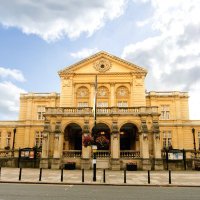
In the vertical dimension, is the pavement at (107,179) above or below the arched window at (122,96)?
below

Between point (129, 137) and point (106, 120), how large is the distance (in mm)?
8185

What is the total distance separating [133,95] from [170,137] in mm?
11869

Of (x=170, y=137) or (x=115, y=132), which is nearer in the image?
(x=115, y=132)

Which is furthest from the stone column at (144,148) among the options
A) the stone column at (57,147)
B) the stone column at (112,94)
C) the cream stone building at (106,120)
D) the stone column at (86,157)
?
the stone column at (112,94)

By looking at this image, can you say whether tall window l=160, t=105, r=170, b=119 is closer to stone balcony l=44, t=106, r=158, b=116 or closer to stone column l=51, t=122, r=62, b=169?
stone balcony l=44, t=106, r=158, b=116

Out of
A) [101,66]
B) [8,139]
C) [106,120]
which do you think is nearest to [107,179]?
[106,120]

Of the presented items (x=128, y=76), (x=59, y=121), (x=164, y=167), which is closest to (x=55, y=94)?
(x=128, y=76)

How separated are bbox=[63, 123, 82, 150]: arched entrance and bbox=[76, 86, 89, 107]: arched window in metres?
6.31

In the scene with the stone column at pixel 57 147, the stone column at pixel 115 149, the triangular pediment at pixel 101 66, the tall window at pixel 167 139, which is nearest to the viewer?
the stone column at pixel 115 149

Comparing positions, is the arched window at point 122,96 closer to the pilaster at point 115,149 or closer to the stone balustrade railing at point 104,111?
the stone balustrade railing at point 104,111

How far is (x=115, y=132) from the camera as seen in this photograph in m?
29.5

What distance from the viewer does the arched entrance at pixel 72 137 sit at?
33.7m

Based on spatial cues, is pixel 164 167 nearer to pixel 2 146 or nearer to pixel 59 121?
pixel 59 121

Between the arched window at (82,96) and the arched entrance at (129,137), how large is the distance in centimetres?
849
